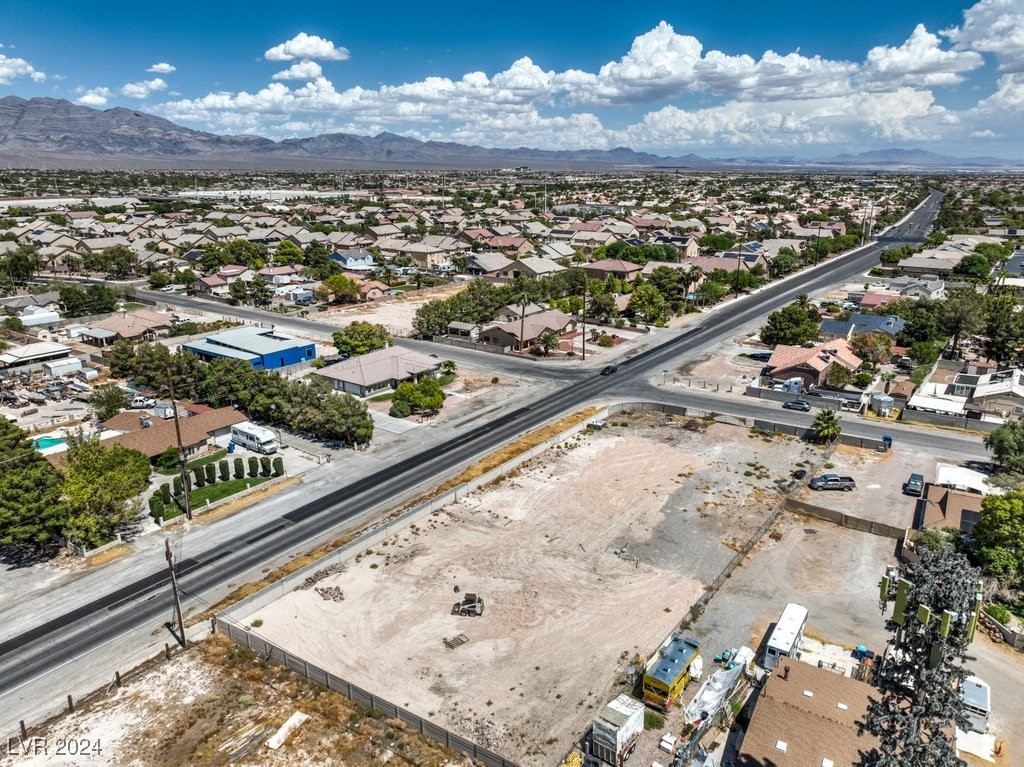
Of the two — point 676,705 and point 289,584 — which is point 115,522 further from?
point 676,705

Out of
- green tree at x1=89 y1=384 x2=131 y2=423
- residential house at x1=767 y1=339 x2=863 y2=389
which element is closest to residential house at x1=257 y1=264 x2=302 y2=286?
green tree at x1=89 y1=384 x2=131 y2=423

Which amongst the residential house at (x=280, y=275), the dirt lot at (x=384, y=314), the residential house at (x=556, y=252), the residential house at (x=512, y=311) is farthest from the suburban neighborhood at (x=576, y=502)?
the residential house at (x=556, y=252)

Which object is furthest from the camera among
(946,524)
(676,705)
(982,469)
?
(982,469)

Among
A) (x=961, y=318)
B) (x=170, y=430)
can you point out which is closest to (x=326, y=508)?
(x=170, y=430)

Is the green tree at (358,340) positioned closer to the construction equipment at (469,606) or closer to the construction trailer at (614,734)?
the construction equipment at (469,606)

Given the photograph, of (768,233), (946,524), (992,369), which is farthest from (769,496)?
(768,233)

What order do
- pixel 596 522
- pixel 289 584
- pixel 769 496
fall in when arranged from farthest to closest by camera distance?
pixel 769 496 < pixel 596 522 < pixel 289 584
